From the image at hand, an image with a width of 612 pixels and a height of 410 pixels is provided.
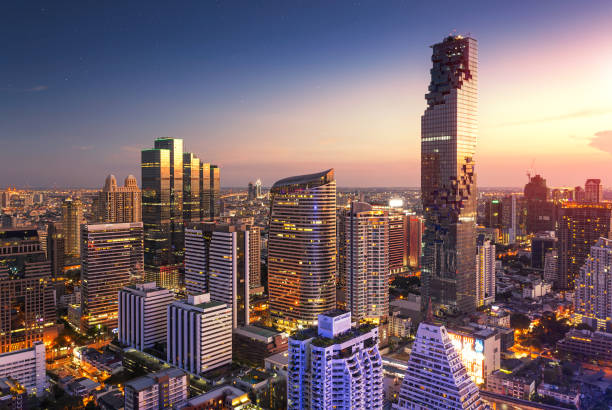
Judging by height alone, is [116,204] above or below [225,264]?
above

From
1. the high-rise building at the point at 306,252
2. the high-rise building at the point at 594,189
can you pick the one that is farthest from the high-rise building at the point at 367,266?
the high-rise building at the point at 594,189

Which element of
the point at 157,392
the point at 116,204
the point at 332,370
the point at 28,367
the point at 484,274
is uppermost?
the point at 116,204

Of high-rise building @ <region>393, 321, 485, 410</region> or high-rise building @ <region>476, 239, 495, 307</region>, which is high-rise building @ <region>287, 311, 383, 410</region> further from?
high-rise building @ <region>476, 239, 495, 307</region>

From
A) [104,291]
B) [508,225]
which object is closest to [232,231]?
[104,291]

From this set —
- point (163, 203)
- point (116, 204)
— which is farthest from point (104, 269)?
point (116, 204)

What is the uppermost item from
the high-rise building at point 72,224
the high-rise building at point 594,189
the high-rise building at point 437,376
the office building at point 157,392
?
the high-rise building at point 594,189

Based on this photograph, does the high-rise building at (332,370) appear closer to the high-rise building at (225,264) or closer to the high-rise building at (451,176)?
the high-rise building at (225,264)

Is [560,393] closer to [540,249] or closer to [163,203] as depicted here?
[540,249]
